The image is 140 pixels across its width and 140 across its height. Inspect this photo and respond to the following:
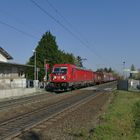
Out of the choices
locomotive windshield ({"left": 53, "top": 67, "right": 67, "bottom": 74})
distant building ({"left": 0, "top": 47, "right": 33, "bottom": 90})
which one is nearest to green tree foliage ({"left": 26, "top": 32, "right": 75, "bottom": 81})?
distant building ({"left": 0, "top": 47, "right": 33, "bottom": 90})

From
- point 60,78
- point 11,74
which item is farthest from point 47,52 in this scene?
point 60,78

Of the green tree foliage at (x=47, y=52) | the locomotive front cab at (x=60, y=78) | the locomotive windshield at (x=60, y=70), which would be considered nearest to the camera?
the locomotive front cab at (x=60, y=78)

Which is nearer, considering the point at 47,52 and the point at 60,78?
the point at 60,78

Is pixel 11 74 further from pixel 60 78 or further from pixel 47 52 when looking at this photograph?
pixel 47 52

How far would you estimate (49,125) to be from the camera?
58.1 feet

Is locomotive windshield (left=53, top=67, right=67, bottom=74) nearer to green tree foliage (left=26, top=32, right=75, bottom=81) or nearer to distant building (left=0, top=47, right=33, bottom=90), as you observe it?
distant building (left=0, top=47, right=33, bottom=90)

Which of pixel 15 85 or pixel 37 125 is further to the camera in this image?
pixel 15 85

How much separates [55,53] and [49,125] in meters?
73.0

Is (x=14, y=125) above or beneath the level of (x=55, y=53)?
beneath

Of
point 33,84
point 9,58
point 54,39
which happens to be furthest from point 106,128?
point 54,39

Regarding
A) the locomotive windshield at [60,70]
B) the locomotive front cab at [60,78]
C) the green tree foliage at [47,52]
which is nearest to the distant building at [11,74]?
the locomotive front cab at [60,78]

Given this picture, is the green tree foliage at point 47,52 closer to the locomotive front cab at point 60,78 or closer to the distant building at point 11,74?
the distant building at point 11,74

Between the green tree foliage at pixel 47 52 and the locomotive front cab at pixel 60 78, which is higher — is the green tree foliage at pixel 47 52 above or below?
above

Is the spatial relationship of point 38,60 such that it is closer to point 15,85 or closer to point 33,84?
point 33,84
